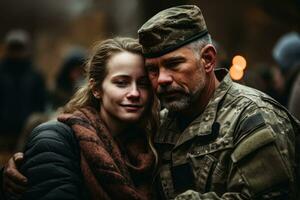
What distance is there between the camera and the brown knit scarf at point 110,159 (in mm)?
4477

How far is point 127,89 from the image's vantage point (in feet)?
15.6

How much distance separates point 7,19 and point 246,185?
1859cm

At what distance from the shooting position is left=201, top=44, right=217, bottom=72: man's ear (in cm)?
455

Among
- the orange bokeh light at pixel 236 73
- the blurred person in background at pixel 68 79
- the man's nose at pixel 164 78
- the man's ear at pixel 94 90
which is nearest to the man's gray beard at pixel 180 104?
the man's nose at pixel 164 78

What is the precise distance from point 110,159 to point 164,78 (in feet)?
2.02

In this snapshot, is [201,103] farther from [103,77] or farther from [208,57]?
[103,77]

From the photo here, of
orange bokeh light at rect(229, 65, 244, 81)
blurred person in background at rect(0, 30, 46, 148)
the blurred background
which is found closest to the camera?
orange bokeh light at rect(229, 65, 244, 81)

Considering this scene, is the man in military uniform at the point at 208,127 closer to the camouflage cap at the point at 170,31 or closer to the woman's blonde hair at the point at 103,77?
the camouflage cap at the point at 170,31

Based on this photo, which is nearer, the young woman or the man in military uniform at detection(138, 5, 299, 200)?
the man in military uniform at detection(138, 5, 299, 200)

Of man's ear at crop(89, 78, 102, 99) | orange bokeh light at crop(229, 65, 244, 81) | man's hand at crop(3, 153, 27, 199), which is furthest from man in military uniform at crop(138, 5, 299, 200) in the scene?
orange bokeh light at crop(229, 65, 244, 81)

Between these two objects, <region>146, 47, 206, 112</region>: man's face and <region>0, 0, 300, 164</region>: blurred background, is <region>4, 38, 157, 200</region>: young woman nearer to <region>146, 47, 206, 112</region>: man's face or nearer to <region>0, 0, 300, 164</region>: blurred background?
<region>146, 47, 206, 112</region>: man's face

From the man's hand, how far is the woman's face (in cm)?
70

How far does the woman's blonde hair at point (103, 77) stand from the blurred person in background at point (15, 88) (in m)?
5.02

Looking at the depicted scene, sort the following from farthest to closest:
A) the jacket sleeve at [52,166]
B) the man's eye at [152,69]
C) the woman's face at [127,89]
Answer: the woman's face at [127,89] → the man's eye at [152,69] → the jacket sleeve at [52,166]
